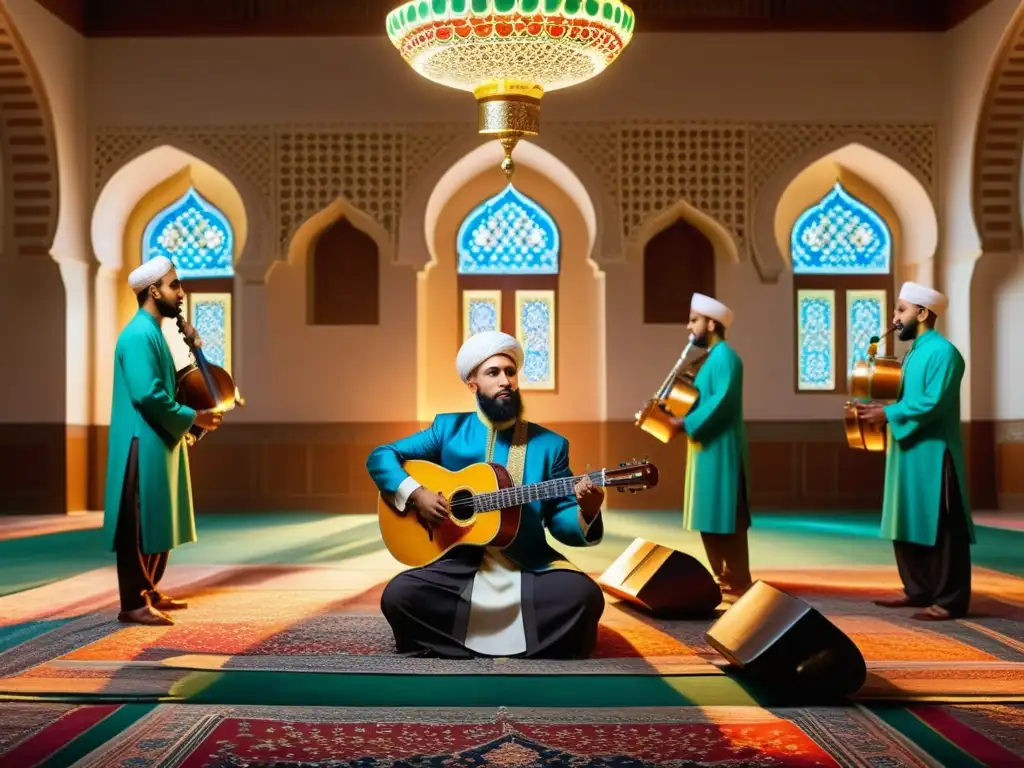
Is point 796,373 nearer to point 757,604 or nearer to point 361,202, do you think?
point 361,202

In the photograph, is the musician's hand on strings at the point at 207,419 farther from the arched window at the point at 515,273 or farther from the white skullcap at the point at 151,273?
the arched window at the point at 515,273

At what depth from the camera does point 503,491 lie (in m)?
3.87

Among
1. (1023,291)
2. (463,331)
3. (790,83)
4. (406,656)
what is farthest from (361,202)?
(406,656)

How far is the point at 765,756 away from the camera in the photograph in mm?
2900

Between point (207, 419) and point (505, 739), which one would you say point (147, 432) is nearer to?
point (207, 419)

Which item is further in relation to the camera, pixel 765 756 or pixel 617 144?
pixel 617 144

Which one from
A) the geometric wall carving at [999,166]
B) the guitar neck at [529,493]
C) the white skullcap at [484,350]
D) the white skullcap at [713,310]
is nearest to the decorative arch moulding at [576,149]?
the geometric wall carving at [999,166]

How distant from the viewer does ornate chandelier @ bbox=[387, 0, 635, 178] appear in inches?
206

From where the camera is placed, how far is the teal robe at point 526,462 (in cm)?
406

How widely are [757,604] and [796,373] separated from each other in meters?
6.97

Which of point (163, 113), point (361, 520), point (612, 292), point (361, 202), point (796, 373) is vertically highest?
point (163, 113)

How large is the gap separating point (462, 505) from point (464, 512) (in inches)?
1.0

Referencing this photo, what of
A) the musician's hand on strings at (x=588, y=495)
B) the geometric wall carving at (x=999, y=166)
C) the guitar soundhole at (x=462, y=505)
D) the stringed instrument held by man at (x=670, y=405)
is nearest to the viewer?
the musician's hand on strings at (x=588, y=495)

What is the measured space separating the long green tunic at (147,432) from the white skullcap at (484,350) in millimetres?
1281
